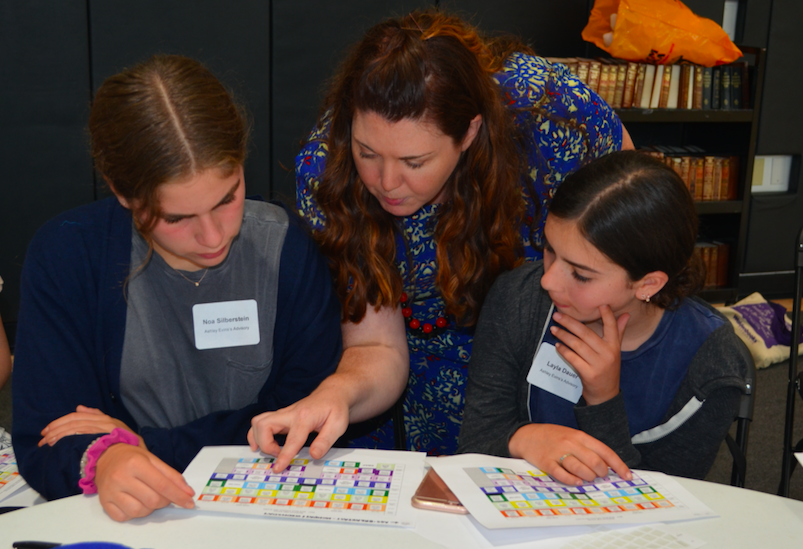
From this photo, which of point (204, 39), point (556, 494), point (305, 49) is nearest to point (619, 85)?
point (305, 49)

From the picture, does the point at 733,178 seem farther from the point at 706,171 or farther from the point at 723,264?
the point at 723,264

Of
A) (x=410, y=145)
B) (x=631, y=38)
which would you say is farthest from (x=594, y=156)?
(x=631, y=38)

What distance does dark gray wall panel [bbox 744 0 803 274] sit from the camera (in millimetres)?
4215

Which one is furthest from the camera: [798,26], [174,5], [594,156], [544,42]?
[798,26]

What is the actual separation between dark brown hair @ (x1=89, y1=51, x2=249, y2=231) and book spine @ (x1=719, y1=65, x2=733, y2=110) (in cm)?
364

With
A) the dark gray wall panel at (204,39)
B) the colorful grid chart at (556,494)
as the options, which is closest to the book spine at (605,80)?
the dark gray wall panel at (204,39)

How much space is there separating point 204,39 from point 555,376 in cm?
261

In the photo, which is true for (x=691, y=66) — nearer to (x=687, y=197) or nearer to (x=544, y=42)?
(x=544, y=42)

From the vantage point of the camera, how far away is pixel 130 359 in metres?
1.27

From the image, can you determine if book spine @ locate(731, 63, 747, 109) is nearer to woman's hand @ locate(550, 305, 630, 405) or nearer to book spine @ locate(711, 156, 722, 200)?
book spine @ locate(711, 156, 722, 200)

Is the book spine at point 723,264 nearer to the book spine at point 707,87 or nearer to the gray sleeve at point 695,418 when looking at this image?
the book spine at point 707,87

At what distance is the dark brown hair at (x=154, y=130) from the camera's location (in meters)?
1.09

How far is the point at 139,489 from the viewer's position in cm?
94

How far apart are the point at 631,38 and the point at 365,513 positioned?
3.34m
